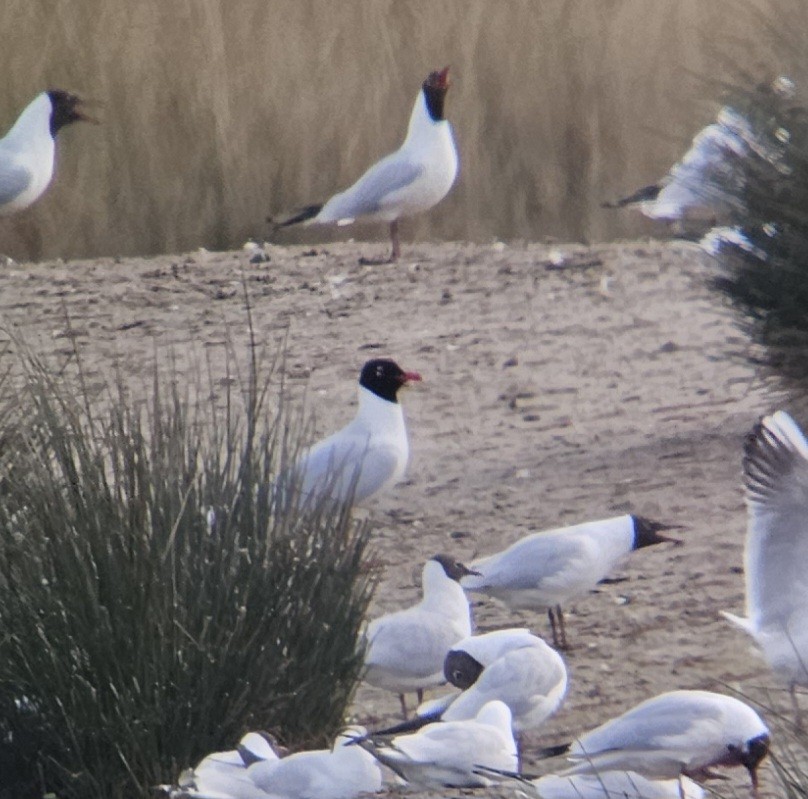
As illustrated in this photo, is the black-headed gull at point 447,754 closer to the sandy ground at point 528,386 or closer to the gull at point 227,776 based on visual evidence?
the gull at point 227,776

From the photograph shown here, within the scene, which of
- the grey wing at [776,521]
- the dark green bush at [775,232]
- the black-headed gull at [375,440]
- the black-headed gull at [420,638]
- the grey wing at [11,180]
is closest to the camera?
the grey wing at [776,521]

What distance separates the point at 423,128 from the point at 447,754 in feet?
26.1

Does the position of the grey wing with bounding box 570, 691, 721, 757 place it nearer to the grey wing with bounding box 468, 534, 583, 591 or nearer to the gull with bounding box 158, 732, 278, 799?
the gull with bounding box 158, 732, 278, 799

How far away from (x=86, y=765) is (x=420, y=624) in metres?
1.43

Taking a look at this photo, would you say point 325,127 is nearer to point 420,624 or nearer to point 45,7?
point 45,7

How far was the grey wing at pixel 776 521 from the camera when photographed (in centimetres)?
490

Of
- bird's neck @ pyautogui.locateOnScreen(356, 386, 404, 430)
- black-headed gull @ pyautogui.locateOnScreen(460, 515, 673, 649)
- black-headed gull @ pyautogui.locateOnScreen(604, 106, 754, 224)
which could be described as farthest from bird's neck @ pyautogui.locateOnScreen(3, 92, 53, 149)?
black-headed gull @ pyautogui.locateOnScreen(460, 515, 673, 649)

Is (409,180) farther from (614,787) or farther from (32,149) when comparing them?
(614,787)

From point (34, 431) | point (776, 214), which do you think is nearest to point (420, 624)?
point (34, 431)

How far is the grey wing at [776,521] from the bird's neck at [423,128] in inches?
268

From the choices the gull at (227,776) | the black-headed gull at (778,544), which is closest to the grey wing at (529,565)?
the black-headed gull at (778,544)

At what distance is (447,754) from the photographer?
404cm

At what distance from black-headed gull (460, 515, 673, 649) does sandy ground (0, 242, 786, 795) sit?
0.60 ft

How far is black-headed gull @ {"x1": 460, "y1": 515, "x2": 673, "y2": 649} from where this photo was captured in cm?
571
